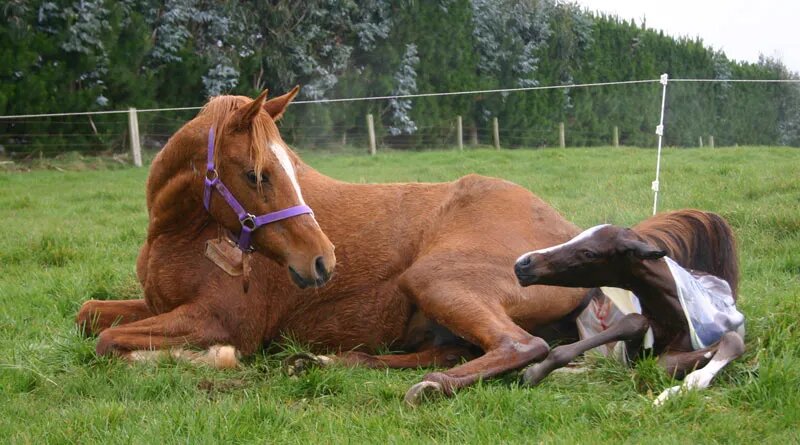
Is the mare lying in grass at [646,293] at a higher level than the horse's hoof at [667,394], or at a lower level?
higher

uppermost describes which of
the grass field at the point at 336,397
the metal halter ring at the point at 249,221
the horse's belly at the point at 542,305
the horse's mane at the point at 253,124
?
the horse's mane at the point at 253,124

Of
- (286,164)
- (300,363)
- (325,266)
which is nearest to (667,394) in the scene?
(325,266)

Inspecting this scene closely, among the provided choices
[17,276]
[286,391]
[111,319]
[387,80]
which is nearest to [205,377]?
[286,391]

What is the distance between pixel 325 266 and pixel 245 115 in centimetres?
83

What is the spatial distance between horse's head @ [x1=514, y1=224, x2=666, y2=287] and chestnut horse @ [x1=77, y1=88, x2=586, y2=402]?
0.89 ft

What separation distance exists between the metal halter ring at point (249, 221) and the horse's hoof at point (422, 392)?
1.06m

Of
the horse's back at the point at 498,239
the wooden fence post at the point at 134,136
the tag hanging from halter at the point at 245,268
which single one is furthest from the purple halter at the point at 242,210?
the wooden fence post at the point at 134,136

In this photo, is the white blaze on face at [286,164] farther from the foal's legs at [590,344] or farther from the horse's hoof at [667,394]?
the horse's hoof at [667,394]

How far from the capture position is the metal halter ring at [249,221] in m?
3.94

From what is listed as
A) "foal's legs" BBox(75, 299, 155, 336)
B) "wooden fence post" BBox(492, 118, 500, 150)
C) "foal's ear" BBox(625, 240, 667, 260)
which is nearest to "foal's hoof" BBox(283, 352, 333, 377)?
"foal's legs" BBox(75, 299, 155, 336)

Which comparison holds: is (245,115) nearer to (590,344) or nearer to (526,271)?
(526,271)

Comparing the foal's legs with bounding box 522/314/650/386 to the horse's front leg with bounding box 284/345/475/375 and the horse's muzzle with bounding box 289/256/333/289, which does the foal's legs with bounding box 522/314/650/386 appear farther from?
the horse's muzzle with bounding box 289/256/333/289

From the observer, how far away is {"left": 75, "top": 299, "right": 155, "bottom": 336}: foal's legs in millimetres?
4766

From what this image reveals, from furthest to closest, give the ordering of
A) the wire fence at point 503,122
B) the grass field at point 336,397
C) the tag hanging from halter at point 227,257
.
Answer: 1. the wire fence at point 503,122
2. the tag hanging from halter at point 227,257
3. the grass field at point 336,397
